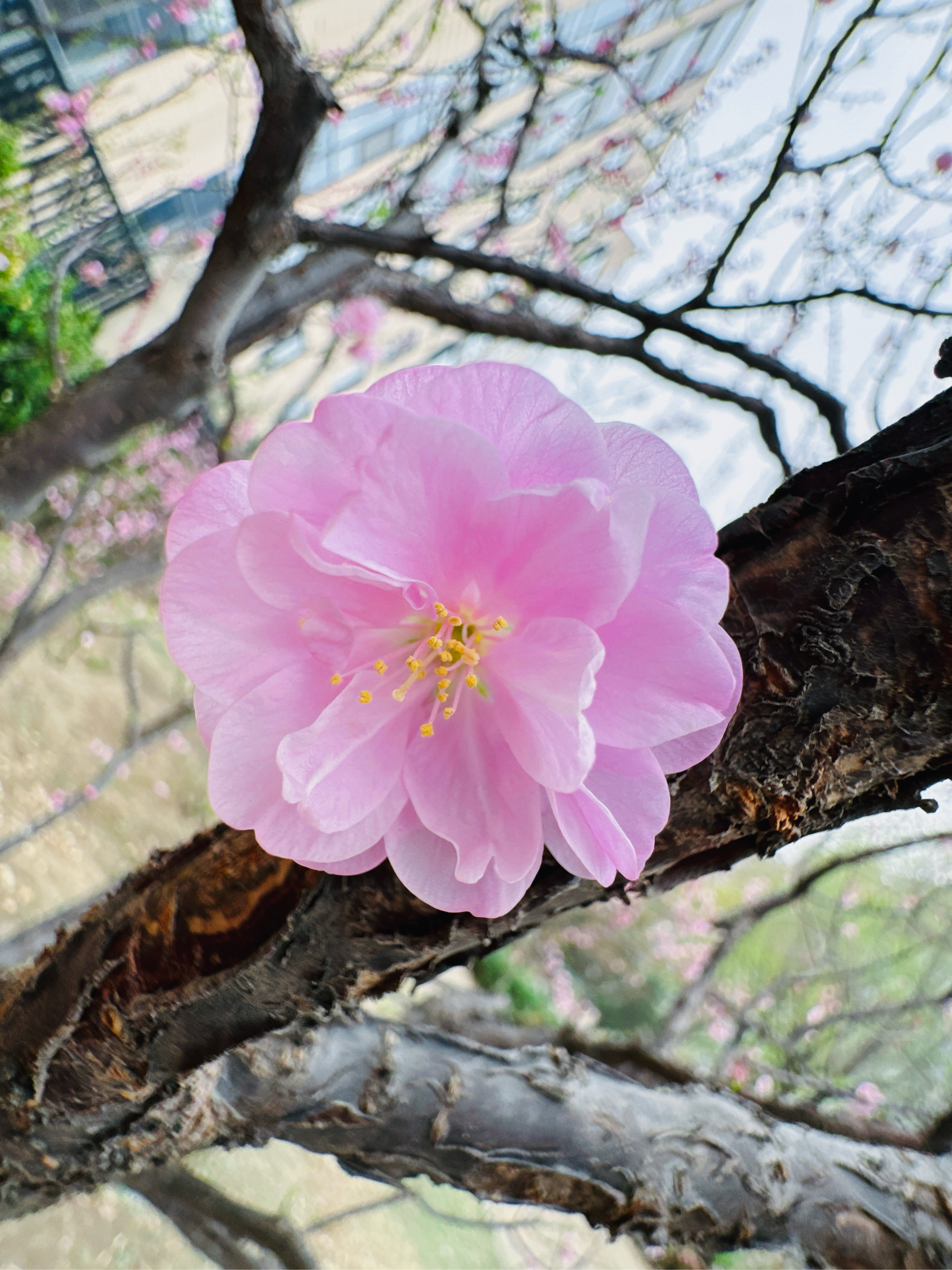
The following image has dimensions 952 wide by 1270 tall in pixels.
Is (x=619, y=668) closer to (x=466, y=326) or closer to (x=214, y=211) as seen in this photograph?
(x=466, y=326)

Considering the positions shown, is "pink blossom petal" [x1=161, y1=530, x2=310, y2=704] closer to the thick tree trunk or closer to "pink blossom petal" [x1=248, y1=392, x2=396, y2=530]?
"pink blossom petal" [x1=248, y1=392, x2=396, y2=530]

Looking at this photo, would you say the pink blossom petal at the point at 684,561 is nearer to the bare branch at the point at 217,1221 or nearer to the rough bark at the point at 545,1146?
the rough bark at the point at 545,1146

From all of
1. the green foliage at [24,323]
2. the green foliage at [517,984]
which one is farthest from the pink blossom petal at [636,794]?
the green foliage at [517,984]

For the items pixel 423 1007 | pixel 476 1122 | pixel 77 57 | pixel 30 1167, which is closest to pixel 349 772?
pixel 476 1122

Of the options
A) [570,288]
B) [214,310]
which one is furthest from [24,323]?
[570,288]

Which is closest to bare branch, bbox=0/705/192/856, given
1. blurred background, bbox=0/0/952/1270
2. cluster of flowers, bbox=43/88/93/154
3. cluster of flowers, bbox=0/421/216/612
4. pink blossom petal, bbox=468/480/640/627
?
blurred background, bbox=0/0/952/1270
